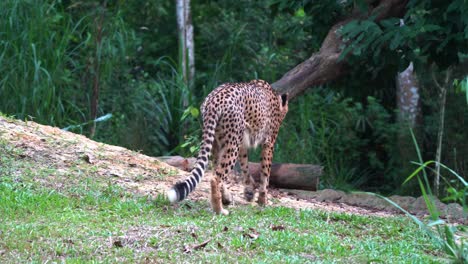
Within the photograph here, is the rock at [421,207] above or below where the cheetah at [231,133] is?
below

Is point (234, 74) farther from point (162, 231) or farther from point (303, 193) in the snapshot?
point (162, 231)

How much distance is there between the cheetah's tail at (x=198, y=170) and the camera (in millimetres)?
7066

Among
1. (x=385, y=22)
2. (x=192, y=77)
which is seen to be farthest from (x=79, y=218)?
(x=192, y=77)

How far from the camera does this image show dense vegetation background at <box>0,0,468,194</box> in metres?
9.73

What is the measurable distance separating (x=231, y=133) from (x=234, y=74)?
22.4 feet

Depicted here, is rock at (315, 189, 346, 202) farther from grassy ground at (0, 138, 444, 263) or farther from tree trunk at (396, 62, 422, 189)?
tree trunk at (396, 62, 422, 189)

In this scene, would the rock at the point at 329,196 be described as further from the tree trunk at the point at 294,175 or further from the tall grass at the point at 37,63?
the tall grass at the point at 37,63

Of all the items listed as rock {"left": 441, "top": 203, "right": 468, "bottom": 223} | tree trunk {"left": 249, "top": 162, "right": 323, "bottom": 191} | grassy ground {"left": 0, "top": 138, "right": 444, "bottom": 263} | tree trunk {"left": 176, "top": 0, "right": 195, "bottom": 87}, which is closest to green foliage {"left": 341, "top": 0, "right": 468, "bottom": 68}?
tree trunk {"left": 249, "top": 162, "right": 323, "bottom": 191}

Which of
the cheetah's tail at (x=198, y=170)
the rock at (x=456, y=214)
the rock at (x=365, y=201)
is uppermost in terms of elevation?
the cheetah's tail at (x=198, y=170)

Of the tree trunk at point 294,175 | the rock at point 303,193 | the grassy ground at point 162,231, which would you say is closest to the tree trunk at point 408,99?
the rock at point 303,193

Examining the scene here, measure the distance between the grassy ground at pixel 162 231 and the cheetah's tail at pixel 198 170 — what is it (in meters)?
0.22

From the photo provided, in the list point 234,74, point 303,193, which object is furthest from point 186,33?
point 303,193

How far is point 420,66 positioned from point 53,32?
5258 millimetres

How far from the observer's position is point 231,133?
8.08 metres
